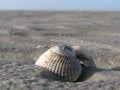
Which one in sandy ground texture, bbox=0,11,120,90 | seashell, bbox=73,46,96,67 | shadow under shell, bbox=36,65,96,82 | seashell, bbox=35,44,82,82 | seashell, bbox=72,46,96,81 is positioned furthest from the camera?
seashell, bbox=73,46,96,67

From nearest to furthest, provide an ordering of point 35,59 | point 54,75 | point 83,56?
point 54,75 < point 83,56 < point 35,59

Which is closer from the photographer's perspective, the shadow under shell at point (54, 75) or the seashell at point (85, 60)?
the shadow under shell at point (54, 75)

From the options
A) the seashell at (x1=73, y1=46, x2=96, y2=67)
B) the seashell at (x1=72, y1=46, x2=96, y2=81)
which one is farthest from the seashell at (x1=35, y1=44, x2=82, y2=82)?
the seashell at (x1=73, y1=46, x2=96, y2=67)

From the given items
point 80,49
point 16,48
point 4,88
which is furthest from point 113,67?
point 4,88

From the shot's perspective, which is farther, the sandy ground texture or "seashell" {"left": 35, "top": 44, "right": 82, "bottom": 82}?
"seashell" {"left": 35, "top": 44, "right": 82, "bottom": 82}

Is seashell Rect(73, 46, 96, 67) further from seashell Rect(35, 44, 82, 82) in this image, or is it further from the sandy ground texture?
seashell Rect(35, 44, 82, 82)

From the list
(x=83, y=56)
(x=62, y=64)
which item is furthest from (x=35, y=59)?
(x=62, y=64)

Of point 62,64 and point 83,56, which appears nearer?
point 62,64

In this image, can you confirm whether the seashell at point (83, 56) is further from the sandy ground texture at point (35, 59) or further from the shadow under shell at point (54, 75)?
the shadow under shell at point (54, 75)

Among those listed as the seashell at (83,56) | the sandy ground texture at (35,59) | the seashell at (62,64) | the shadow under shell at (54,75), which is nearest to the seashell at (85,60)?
the seashell at (83,56)

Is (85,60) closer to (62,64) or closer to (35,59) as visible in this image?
(62,64)
